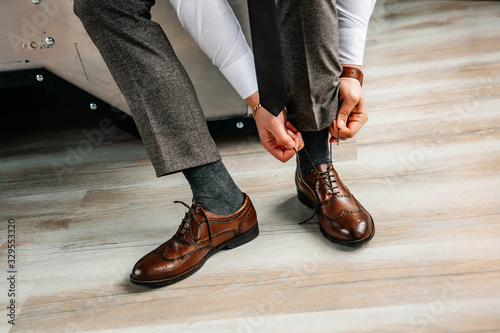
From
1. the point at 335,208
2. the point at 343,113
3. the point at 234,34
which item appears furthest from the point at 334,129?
the point at 234,34

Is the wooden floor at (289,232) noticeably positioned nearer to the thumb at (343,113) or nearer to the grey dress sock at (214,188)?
the grey dress sock at (214,188)

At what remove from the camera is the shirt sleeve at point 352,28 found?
858 millimetres

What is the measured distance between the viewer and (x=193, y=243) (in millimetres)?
824

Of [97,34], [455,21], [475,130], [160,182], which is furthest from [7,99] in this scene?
[455,21]

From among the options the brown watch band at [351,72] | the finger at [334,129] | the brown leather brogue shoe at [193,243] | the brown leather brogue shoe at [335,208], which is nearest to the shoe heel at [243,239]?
the brown leather brogue shoe at [193,243]

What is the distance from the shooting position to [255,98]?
85 centimetres

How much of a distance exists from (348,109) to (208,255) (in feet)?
1.21

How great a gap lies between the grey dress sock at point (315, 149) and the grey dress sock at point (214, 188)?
16cm

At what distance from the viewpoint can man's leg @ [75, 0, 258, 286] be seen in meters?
0.78

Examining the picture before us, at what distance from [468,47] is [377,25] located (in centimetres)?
63

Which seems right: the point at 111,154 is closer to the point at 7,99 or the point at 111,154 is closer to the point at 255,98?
the point at 255,98

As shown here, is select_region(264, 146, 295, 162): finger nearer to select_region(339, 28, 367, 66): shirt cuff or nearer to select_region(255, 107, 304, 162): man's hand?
select_region(255, 107, 304, 162): man's hand

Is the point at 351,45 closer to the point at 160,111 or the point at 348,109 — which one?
the point at 348,109

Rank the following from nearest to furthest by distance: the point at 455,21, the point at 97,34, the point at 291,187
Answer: the point at 97,34 → the point at 291,187 → the point at 455,21
